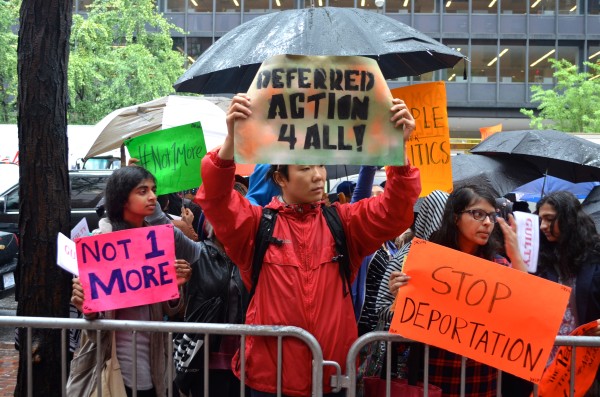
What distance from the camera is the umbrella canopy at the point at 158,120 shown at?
25.0 feet

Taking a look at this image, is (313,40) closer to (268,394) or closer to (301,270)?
(301,270)

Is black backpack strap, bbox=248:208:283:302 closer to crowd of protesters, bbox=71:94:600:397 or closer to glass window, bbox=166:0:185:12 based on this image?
crowd of protesters, bbox=71:94:600:397

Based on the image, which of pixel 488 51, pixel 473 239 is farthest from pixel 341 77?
pixel 488 51

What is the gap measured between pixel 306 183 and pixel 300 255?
342 mm

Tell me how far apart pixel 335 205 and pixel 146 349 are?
135 centimetres

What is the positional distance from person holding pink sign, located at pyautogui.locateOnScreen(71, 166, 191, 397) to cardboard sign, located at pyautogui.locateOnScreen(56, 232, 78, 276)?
0.08 metres

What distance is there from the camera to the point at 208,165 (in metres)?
3.07

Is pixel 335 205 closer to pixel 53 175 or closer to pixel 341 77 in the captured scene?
pixel 341 77

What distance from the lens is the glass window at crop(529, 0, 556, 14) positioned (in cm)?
3534

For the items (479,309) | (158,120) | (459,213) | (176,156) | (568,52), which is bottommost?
(479,309)

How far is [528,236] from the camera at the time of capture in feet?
12.2

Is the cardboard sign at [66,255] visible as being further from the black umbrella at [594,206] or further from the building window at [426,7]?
the building window at [426,7]

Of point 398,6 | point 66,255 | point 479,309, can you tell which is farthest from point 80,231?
point 398,6

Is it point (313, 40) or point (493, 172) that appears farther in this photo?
point (493, 172)
